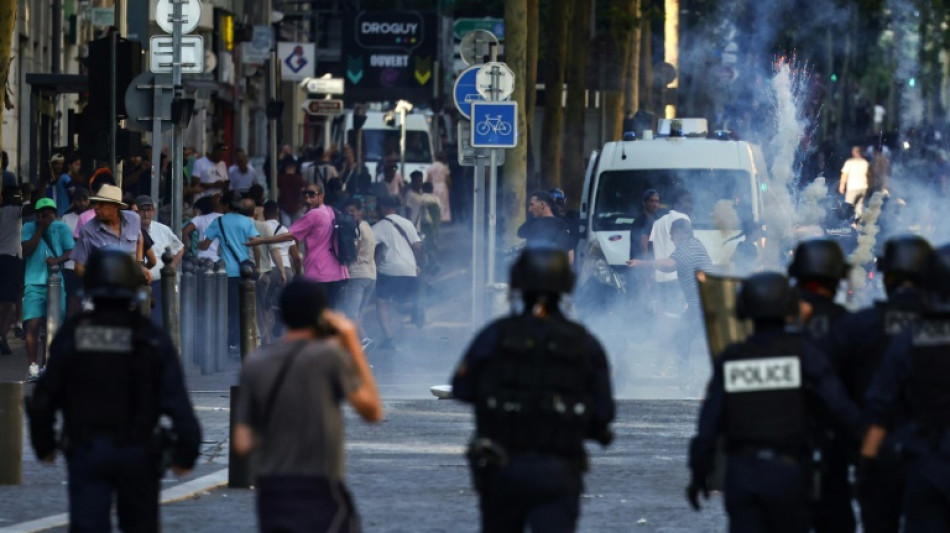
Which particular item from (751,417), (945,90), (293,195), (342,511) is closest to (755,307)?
(751,417)

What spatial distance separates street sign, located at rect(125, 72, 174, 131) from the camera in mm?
20875

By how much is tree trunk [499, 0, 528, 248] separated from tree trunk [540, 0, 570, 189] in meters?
7.35

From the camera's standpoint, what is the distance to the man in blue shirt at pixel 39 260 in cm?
1934

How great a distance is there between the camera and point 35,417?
26.5 feet

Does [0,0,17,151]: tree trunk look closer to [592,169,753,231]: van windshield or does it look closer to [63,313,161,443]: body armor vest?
[592,169,753,231]: van windshield

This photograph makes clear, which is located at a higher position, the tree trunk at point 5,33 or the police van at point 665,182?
the tree trunk at point 5,33

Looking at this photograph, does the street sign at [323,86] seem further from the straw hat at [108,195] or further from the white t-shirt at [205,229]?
the straw hat at [108,195]

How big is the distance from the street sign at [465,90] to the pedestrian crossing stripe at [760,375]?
1556 cm

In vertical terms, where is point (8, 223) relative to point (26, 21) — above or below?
below

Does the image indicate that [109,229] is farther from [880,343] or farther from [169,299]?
[880,343]

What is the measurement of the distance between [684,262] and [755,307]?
1127 cm

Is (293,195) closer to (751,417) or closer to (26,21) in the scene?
(26,21)

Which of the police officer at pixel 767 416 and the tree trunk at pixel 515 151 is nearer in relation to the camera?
the police officer at pixel 767 416

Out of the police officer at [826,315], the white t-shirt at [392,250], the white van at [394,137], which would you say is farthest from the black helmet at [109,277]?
the white van at [394,137]
